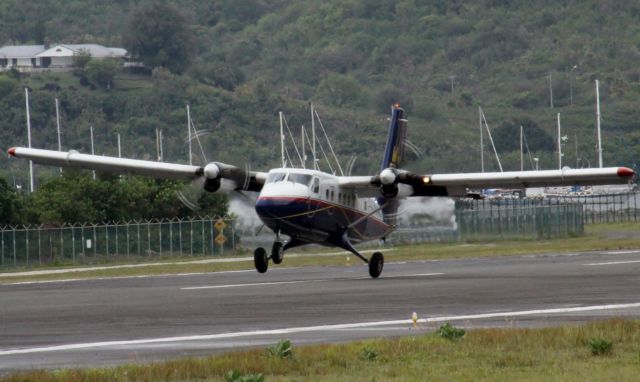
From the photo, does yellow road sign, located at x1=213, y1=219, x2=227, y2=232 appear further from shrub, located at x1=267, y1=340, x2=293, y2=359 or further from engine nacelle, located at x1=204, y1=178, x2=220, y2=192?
shrub, located at x1=267, y1=340, x2=293, y2=359

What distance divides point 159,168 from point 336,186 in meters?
6.53

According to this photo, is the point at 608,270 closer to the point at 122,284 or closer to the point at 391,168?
the point at 391,168

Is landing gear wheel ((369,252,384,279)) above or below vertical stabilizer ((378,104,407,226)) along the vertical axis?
below

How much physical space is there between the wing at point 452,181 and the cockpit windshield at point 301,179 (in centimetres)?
211

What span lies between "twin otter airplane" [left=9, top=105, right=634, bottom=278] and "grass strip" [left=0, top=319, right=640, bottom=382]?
58.1ft

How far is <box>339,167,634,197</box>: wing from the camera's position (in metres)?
39.4

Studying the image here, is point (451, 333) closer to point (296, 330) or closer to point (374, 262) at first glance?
point (296, 330)

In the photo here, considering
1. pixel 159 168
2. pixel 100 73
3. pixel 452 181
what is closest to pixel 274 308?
pixel 452 181

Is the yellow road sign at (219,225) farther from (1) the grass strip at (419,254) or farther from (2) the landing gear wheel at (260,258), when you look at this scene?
(2) the landing gear wheel at (260,258)

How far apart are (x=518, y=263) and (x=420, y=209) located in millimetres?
16233

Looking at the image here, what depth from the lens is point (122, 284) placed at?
138 feet

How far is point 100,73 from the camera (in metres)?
190

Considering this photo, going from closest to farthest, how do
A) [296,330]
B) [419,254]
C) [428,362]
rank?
[428,362] < [296,330] < [419,254]

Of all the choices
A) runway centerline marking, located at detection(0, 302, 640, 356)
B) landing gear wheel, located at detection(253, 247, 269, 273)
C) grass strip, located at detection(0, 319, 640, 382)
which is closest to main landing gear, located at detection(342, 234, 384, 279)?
landing gear wheel, located at detection(253, 247, 269, 273)
